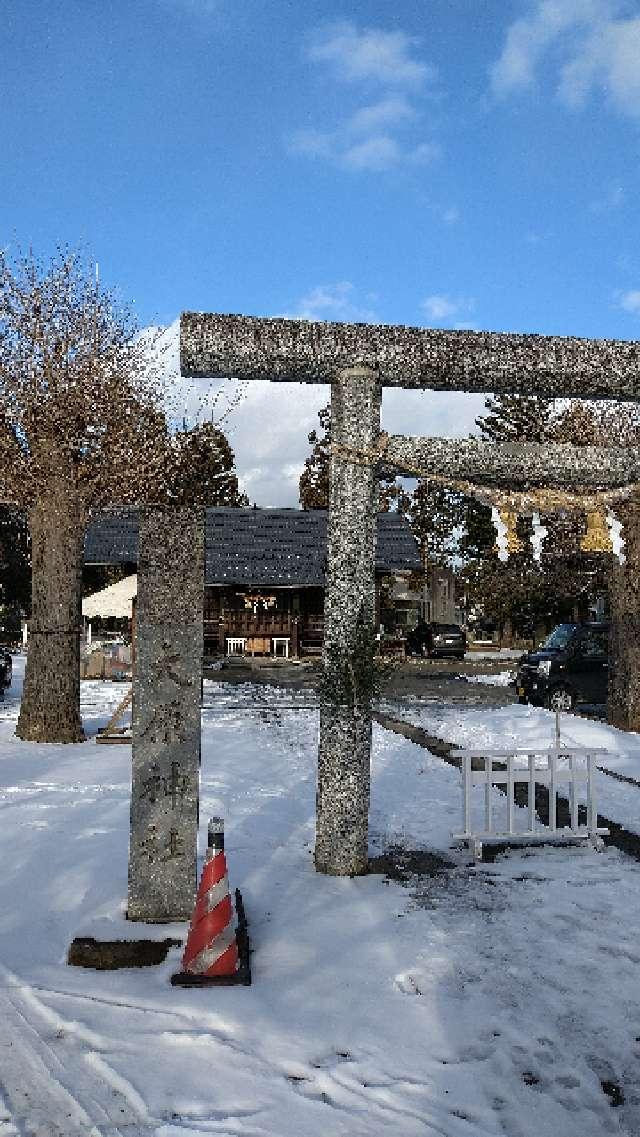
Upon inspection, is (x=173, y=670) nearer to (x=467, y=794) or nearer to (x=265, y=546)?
(x=467, y=794)

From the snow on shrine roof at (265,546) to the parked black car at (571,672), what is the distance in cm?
1297

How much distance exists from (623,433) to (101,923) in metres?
25.9

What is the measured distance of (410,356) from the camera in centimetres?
609

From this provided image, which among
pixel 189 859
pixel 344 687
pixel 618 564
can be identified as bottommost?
pixel 189 859

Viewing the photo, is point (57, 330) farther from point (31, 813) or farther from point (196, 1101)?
point (196, 1101)

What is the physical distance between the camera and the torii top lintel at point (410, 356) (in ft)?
19.5

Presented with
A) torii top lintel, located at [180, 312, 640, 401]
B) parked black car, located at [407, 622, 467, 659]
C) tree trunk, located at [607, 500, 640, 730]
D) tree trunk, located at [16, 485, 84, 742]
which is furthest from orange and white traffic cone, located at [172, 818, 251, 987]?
parked black car, located at [407, 622, 467, 659]

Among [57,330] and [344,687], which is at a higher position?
[57,330]

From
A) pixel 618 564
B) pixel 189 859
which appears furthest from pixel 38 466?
pixel 618 564

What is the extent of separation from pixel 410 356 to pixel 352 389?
0.52 m

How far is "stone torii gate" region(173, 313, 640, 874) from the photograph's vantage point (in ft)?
19.4

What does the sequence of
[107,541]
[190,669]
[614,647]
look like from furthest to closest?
1. [107,541]
2. [614,647]
3. [190,669]

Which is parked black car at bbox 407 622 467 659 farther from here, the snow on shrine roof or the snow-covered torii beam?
the snow-covered torii beam

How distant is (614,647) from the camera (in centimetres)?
1314
